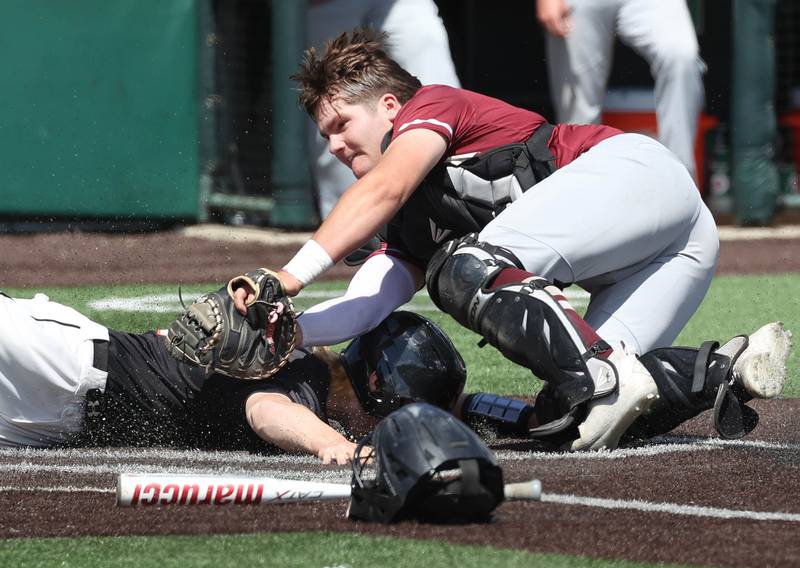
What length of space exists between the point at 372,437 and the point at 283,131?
282 inches

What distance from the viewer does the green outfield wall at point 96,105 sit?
9.42 meters

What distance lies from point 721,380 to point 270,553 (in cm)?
150

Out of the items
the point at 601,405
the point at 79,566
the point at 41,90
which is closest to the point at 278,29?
the point at 41,90

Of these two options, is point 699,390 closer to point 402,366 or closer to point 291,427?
point 402,366

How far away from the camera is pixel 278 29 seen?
9.52 metres

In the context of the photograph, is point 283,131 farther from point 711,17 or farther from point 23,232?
point 711,17

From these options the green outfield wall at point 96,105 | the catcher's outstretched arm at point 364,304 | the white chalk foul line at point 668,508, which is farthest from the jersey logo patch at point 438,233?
the green outfield wall at point 96,105

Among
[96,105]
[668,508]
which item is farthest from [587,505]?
[96,105]

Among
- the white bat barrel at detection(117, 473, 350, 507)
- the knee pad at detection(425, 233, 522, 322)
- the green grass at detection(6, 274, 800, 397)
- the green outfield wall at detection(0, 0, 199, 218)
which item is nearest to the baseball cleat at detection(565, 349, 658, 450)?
the knee pad at detection(425, 233, 522, 322)

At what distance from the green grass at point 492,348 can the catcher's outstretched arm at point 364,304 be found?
0.79 metres

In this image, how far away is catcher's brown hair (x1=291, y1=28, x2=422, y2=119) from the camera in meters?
4.02

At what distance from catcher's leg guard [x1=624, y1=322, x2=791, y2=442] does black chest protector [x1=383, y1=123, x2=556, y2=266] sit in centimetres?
60

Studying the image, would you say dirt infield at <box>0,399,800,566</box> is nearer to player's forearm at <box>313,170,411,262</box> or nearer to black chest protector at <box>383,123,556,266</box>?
player's forearm at <box>313,170,411,262</box>

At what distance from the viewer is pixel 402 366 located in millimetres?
3713
